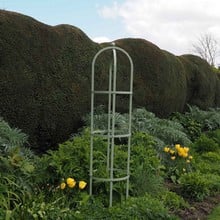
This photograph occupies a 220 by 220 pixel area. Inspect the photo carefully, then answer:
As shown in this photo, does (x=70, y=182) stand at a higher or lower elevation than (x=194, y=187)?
higher

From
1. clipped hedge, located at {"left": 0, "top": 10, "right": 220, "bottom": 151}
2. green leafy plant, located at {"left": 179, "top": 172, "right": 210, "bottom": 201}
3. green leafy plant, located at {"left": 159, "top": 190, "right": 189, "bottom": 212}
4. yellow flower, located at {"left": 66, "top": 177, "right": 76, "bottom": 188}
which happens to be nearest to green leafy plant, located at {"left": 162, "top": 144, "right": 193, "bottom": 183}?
green leafy plant, located at {"left": 179, "top": 172, "right": 210, "bottom": 201}

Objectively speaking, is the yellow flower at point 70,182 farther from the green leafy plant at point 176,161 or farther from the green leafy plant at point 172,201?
the green leafy plant at point 176,161

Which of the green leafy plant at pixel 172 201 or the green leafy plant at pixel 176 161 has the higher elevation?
the green leafy plant at pixel 176 161

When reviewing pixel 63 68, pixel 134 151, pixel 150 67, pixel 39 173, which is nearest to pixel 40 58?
pixel 63 68

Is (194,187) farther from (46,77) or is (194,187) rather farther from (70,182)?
(46,77)

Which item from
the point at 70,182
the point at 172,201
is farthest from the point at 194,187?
the point at 70,182

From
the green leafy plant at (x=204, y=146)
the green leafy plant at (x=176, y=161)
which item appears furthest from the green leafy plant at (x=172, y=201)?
the green leafy plant at (x=204, y=146)

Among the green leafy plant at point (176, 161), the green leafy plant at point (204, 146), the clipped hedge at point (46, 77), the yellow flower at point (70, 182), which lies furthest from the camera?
the green leafy plant at point (204, 146)

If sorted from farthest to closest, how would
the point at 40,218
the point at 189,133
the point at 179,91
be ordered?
the point at 179,91 < the point at 189,133 < the point at 40,218

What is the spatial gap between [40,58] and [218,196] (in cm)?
358

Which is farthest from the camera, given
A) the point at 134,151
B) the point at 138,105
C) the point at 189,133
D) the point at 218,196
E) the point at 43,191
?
the point at 189,133

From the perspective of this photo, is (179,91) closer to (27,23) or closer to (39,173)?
(27,23)

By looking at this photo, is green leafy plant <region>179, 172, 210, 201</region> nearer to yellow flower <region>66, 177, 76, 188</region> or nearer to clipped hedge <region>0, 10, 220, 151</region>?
yellow flower <region>66, 177, 76, 188</region>

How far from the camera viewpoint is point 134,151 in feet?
20.7
